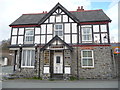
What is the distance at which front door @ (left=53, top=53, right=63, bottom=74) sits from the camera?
10.9 meters

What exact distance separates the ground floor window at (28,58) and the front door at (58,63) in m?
2.73

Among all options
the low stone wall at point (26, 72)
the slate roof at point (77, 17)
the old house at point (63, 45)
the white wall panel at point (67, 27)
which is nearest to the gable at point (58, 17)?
the old house at point (63, 45)

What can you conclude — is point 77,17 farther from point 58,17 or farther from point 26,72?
point 26,72

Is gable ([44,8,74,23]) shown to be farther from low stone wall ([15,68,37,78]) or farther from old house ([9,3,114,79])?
low stone wall ([15,68,37,78])

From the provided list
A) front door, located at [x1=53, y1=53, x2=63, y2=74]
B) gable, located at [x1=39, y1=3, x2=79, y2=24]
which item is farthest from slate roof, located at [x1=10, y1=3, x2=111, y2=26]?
front door, located at [x1=53, y1=53, x2=63, y2=74]

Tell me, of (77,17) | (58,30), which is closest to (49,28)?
(58,30)

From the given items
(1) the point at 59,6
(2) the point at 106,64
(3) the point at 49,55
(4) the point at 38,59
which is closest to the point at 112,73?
(2) the point at 106,64

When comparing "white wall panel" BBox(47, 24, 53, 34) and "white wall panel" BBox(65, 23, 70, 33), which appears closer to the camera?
"white wall panel" BBox(65, 23, 70, 33)

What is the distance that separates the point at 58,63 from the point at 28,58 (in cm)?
369

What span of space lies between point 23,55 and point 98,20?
968cm

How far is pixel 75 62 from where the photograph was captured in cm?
1095

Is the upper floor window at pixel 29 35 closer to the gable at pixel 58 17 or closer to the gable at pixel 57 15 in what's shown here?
the gable at pixel 57 15

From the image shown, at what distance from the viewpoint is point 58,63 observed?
11.1 metres

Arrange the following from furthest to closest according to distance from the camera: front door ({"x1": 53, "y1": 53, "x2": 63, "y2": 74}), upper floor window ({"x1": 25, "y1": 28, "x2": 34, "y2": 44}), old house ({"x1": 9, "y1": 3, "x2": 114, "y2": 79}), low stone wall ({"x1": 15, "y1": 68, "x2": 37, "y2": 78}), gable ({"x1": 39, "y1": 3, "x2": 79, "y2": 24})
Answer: upper floor window ({"x1": 25, "y1": 28, "x2": 34, "y2": 44}) → gable ({"x1": 39, "y1": 3, "x2": 79, "y2": 24}) → low stone wall ({"x1": 15, "y1": 68, "x2": 37, "y2": 78}) → front door ({"x1": 53, "y1": 53, "x2": 63, "y2": 74}) → old house ({"x1": 9, "y1": 3, "x2": 114, "y2": 79})
